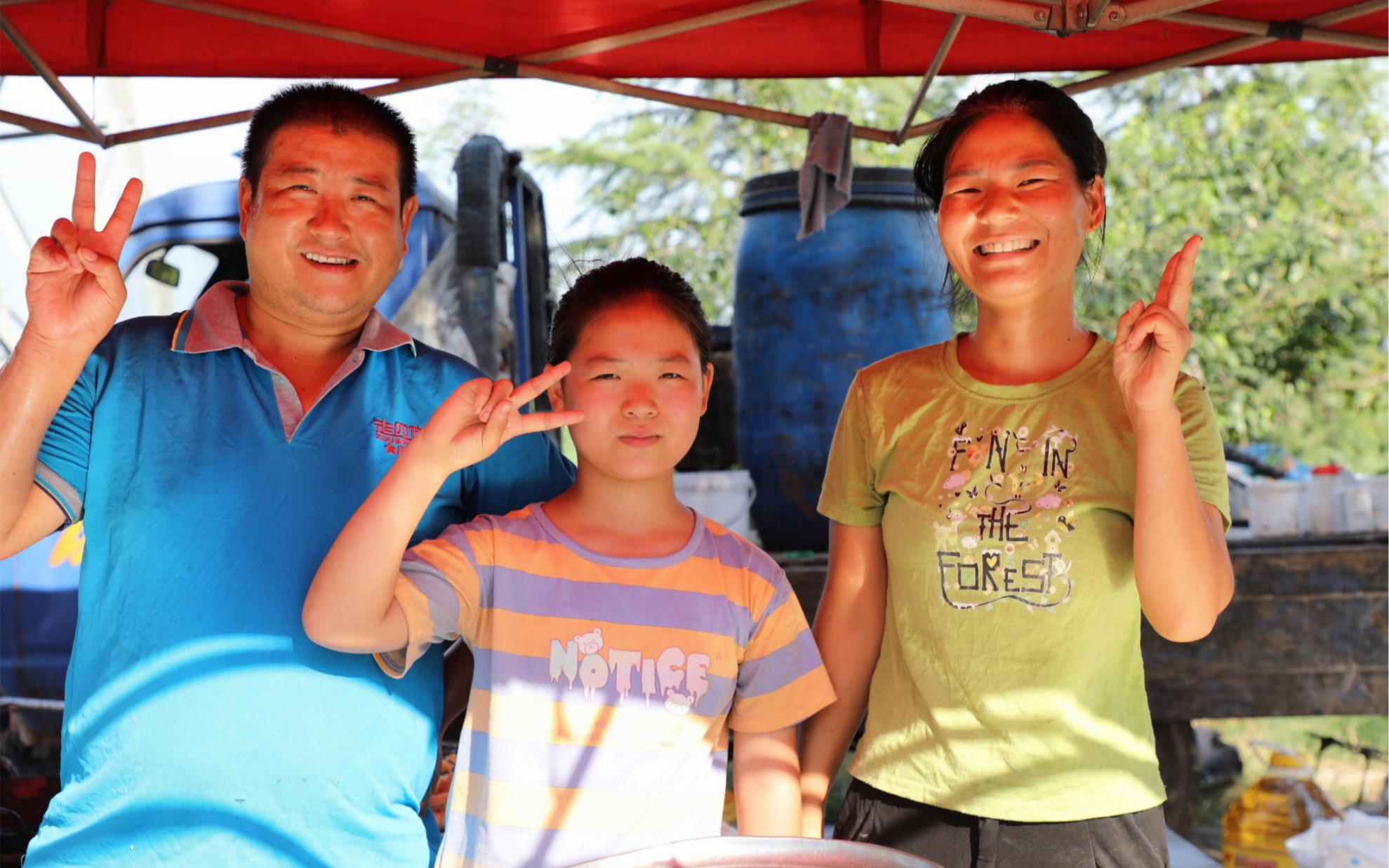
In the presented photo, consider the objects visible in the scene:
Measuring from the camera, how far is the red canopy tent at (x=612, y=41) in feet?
8.51

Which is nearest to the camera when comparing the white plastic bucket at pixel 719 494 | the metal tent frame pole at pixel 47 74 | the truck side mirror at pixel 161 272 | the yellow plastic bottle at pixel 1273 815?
the metal tent frame pole at pixel 47 74

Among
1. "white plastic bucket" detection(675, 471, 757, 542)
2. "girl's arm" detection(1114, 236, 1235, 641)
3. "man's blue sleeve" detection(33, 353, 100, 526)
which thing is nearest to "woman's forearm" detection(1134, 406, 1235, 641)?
"girl's arm" detection(1114, 236, 1235, 641)

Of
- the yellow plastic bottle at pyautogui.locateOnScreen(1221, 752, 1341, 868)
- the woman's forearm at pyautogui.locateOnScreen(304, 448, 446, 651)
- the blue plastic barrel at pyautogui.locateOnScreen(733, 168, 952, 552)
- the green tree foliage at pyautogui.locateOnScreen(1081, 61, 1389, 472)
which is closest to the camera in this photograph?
the woman's forearm at pyautogui.locateOnScreen(304, 448, 446, 651)

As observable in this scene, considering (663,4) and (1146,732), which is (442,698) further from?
(663,4)

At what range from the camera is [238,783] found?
4.78 ft

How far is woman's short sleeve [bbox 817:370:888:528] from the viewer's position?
5.66 feet

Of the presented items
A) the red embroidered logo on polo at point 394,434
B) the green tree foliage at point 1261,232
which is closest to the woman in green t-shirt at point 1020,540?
the red embroidered logo on polo at point 394,434

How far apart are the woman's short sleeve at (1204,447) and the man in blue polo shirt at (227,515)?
103cm

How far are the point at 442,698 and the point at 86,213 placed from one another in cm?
83

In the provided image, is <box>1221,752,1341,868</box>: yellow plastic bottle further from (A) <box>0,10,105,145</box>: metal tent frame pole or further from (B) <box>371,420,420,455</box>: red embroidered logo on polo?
(A) <box>0,10,105,145</box>: metal tent frame pole

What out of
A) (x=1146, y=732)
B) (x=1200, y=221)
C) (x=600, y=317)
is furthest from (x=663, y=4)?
(x=1200, y=221)

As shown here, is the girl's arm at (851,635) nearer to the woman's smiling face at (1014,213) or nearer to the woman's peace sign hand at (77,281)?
the woman's smiling face at (1014,213)

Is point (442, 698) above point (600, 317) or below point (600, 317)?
below

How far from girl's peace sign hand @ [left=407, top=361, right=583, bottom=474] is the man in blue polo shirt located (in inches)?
9.2
